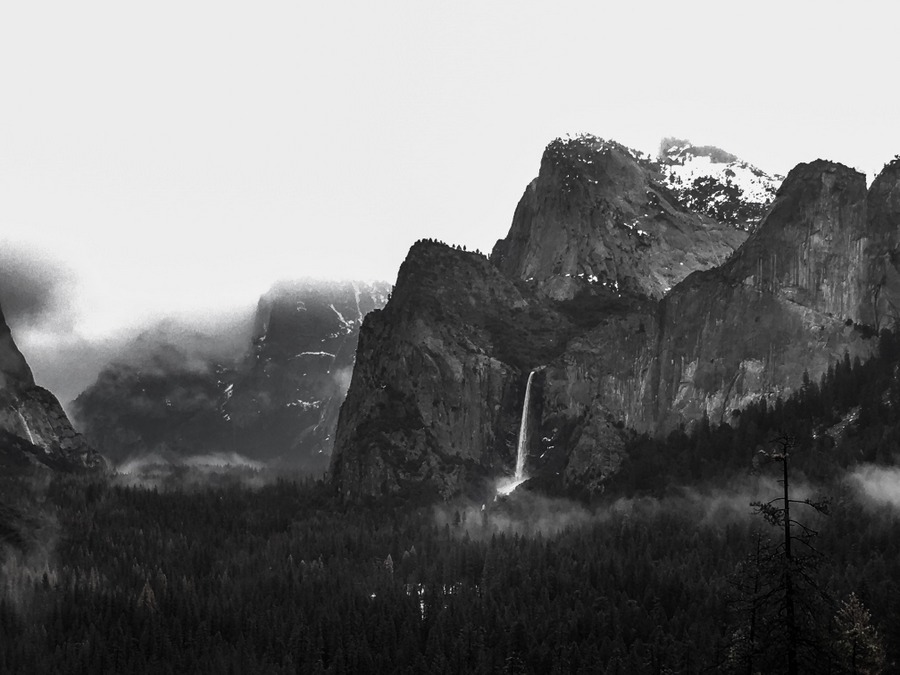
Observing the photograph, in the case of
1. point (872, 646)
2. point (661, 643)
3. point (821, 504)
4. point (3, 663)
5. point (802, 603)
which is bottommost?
point (3, 663)

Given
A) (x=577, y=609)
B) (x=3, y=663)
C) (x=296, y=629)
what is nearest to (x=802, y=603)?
(x=577, y=609)

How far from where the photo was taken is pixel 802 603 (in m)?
62.2

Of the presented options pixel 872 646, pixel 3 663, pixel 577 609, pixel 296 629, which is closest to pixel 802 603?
pixel 872 646

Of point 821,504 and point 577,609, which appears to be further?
point 577,609

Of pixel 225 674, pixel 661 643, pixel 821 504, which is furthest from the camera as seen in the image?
pixel 225 674

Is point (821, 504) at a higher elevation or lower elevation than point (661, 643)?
higher

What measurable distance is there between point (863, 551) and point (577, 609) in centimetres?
4459

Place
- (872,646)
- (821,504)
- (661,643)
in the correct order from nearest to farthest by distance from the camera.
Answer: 1. (821,504)
2. (872,646)
3. (661,643)

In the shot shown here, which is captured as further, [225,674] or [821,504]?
[225,674]

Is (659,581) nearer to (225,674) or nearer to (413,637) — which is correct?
(413,637)

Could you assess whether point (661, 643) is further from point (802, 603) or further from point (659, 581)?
point (802, 603)

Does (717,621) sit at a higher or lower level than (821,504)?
lower

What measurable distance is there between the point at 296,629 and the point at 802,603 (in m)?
144

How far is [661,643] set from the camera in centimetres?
17412
